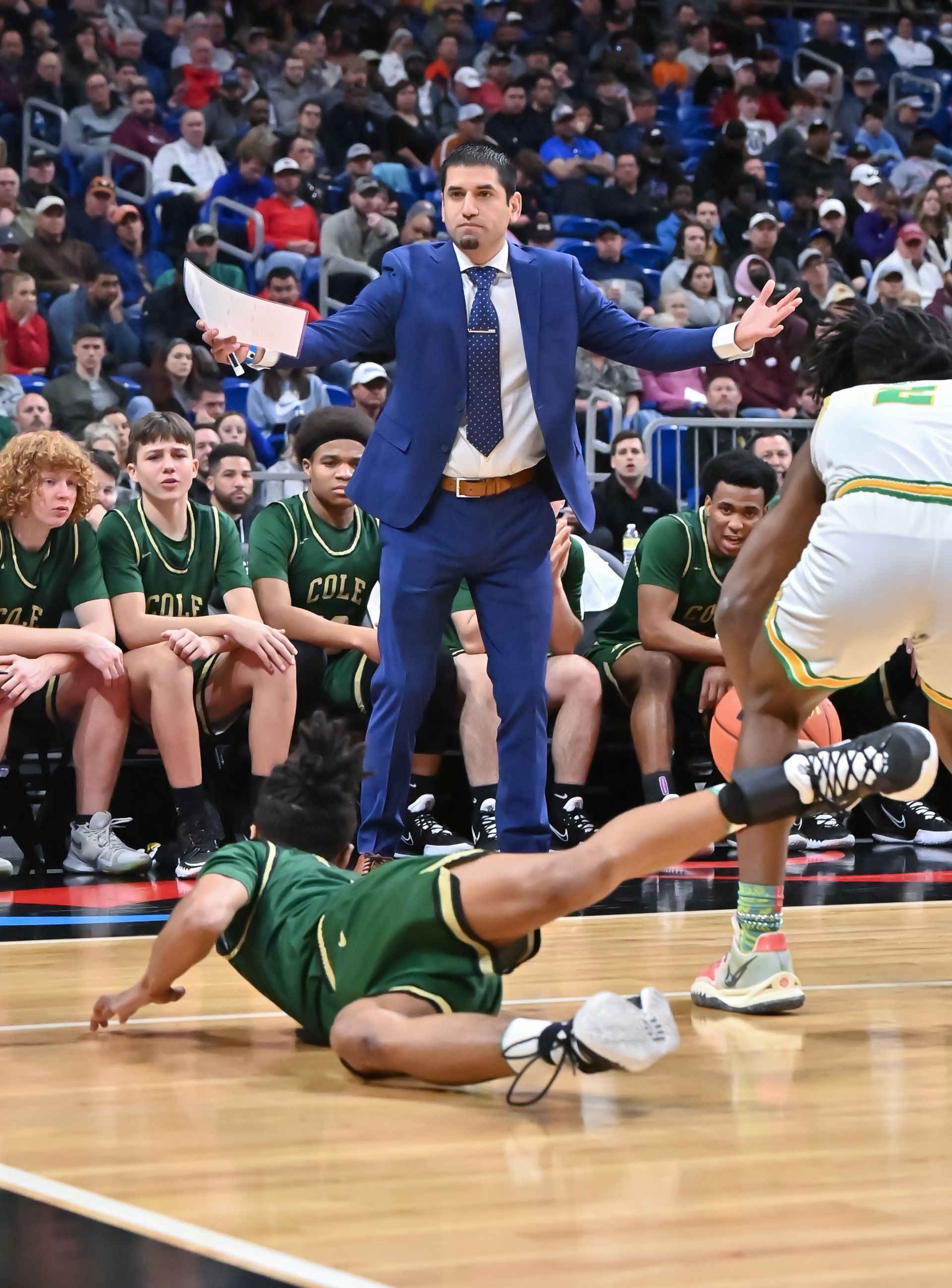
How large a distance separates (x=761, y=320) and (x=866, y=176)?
10.6 metres

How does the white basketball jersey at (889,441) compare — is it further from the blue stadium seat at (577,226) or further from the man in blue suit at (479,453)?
the blue stadium seat at (577,226)

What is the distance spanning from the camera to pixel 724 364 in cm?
1134

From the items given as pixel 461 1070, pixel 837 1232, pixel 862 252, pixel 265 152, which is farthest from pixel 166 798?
pixel 862 252

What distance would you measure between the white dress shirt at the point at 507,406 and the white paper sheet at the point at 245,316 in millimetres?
550

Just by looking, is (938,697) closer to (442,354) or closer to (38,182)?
(442,354)

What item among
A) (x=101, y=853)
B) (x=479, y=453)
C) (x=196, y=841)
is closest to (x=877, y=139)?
(x=196, y=841)

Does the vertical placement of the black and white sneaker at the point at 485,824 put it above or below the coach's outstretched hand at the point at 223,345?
below

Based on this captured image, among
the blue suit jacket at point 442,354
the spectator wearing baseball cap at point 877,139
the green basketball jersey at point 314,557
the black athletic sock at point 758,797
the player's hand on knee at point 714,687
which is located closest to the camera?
the black athletic sock at point 758,797

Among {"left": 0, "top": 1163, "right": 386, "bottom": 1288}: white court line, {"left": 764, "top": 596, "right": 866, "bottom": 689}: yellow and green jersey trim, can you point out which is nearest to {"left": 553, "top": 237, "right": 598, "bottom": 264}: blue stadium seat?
{"left": 764, "top": 596, "right": 866, "bottom": 689}: yellow and green jersey trim

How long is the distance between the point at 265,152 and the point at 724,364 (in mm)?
3582

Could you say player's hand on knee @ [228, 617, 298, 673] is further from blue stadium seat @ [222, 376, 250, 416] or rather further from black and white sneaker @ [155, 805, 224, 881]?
blue stadium seat @ [222, 376, 250, 416]

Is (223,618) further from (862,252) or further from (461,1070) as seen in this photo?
(862,252)

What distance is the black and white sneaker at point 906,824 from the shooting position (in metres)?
7.41

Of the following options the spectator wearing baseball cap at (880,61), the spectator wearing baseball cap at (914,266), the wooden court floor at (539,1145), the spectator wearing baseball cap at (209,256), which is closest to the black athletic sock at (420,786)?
the wooden court floor at (539,1145)
